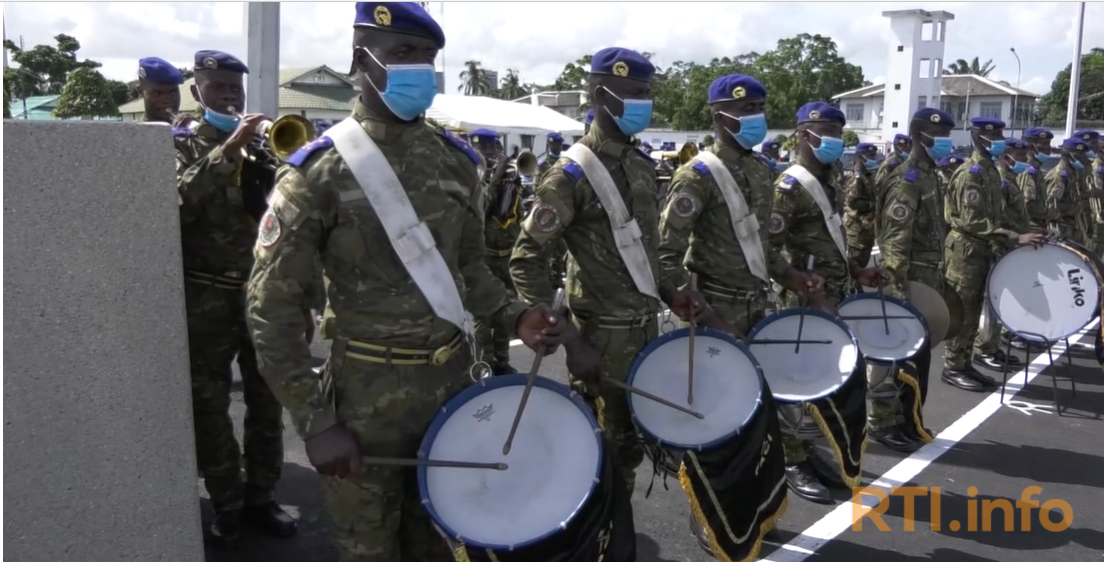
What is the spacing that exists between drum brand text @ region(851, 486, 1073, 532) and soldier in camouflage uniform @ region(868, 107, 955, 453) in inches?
39.0

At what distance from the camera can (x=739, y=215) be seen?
447cm

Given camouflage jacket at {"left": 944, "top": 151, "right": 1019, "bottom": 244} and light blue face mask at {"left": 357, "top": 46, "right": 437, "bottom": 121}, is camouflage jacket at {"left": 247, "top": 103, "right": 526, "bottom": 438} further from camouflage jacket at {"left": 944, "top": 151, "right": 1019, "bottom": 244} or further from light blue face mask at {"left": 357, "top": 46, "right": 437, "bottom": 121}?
camouflage jacket at {"left": 944, "top": 151, "right": 1019, "bottom": 244}

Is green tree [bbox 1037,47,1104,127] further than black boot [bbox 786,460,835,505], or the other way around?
green tree [bbox 1037,47,1104,127]

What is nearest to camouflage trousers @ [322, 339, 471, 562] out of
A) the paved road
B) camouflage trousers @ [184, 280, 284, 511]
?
camouflage trousers @ [184, 280, 284, 511]

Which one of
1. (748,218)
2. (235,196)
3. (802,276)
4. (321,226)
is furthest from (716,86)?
(321,226)

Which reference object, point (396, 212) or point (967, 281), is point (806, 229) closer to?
point (967, 281)

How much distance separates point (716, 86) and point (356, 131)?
2.72m

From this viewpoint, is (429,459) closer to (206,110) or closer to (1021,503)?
(206,110)

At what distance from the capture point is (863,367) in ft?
13.9

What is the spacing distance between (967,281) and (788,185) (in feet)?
10.2

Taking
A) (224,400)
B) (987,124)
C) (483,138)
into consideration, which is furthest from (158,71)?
(987,124)

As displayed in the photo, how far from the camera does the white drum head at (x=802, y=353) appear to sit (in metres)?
4.18

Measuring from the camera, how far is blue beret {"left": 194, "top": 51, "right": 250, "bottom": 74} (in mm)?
3814

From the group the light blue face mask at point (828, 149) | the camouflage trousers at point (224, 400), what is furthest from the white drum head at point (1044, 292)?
the camouflage trousers at point (224, 400)
